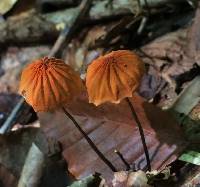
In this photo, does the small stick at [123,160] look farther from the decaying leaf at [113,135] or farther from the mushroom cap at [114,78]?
the mushroom cap at [114,78]

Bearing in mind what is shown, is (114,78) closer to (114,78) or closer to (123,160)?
(114,78)

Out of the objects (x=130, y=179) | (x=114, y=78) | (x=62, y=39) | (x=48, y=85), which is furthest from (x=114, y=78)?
(x=62, y=39)

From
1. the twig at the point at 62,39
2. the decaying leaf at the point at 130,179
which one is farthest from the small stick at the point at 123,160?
the twig at the point at 62,39

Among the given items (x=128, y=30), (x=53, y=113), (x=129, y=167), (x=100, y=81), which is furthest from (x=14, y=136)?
(x=128, y=30)

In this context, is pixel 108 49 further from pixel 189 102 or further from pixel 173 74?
pixel 189 102

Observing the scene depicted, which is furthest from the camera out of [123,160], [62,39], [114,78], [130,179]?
[62,39]

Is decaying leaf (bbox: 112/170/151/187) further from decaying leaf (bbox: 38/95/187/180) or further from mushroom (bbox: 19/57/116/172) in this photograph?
mushroom (bbox: 19/57/116/172)
